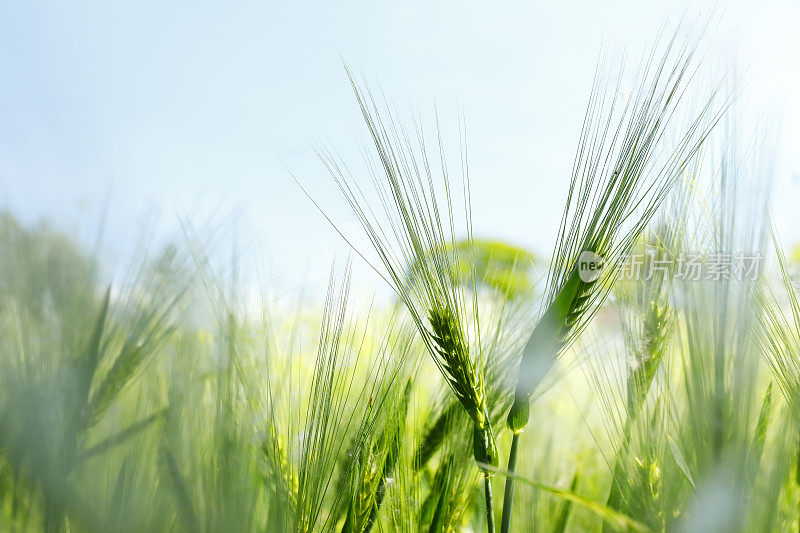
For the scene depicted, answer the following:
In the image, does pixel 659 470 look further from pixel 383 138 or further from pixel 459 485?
Result: pixel 383 138

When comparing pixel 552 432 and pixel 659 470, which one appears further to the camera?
pixel 552 432

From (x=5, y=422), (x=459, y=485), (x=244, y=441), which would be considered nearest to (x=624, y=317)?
(x=459, y=485)

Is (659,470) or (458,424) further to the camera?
(458,424)

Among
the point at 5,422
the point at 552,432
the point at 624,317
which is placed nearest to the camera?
the point at 5,422

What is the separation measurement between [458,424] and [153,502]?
0.23 metres

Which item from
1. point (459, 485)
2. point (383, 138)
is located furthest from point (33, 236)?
point (459, 485)

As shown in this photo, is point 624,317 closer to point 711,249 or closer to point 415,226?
point 711,249

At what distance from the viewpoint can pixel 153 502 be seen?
0.36m

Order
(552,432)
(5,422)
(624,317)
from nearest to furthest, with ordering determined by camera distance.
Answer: (5,422) → (624,317) → (552,432)

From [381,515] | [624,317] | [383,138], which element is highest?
[383,138]

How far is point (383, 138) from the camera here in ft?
1.25

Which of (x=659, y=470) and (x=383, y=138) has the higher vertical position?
(x=383, y=138)

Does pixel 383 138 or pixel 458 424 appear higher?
pixel 383 138

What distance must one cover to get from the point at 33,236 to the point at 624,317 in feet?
1.41
